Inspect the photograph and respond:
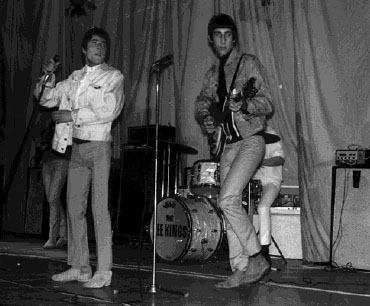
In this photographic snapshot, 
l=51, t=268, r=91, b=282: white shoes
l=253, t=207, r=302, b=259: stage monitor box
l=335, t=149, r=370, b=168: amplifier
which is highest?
l=335, t=149, r=370, b=168: amplifier

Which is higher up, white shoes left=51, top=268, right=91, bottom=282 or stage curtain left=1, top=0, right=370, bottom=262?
stage curtain left=1, top=0, right=370, bottom=262

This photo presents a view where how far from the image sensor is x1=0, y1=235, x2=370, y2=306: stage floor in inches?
168

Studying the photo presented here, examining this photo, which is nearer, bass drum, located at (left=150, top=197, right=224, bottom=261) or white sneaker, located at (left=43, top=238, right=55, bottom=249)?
bass drum, located at (left=150, top=197, right=224, bottom=261)

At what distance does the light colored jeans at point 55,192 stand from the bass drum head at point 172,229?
1.95 meters

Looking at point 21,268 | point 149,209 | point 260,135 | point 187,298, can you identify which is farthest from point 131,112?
point 187,298

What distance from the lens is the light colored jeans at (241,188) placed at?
15.3 feet

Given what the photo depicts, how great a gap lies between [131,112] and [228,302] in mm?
5317

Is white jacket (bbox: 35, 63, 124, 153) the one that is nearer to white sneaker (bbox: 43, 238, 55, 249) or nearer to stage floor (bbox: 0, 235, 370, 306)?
stage floor (bbox: 0, 235, 370, 306)

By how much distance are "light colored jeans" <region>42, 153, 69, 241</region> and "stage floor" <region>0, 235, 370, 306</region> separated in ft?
4.11

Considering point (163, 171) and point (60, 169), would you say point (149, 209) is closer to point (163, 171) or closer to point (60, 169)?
point (163, 171)

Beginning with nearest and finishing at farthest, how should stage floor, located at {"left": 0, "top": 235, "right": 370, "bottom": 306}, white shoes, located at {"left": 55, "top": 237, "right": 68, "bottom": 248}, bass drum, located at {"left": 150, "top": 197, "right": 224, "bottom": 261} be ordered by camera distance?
stage floor, located at {"left": 0, "top": 235, "right": 370, "bottom": 306}, bass drum, located at {"left": 150, "top": 197, "right": 224, "bottom": 261}, white shoes, located at {"left": 55, "top": 237, "right": 68, "bottom": 248}

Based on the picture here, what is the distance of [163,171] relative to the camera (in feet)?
27.3

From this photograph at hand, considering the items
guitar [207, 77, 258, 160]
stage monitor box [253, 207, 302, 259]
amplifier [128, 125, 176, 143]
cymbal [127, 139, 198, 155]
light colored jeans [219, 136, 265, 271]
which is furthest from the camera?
amplifier [128, 125, 176, 143]

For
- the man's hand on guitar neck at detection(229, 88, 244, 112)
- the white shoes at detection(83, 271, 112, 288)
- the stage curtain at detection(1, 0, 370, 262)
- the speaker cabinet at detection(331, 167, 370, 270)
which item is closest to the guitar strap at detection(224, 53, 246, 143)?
the man's hand on guitar neck at detection(229, 88, 244, 112)
